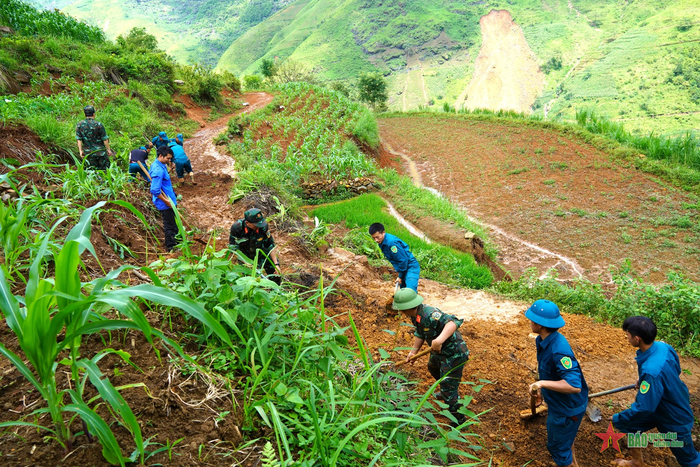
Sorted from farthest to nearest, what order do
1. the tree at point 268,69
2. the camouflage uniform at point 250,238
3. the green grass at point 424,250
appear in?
the tree at point 268,69 < the green grass at point 424,250 < the camouflage uniform at point 250,238

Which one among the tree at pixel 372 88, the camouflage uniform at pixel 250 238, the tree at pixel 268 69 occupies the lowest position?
the camouflage uniform at pixel 250 238

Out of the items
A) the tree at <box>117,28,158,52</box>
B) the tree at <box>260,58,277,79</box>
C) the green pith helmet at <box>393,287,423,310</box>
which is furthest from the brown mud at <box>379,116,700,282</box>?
the tree at <box>260,58,277,79</box>

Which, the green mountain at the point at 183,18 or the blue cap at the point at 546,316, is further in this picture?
the green mountain at the point at 183,18

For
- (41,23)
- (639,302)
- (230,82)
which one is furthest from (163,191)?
(230,82)

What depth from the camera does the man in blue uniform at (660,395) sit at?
110 inches

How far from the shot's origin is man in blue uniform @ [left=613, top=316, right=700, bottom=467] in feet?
9.16

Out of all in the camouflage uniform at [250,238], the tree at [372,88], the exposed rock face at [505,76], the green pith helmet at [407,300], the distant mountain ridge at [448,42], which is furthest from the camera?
the exposed rock face at [505,76]

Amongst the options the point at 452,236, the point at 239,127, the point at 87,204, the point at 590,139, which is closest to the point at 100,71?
the point at 239,127

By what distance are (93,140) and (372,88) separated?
123 ft

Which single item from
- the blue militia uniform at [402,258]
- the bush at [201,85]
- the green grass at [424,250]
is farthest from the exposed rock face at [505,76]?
the blue militia uniform at [402,258]

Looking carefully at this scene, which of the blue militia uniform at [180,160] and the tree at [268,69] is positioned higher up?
the tree at [268,69]

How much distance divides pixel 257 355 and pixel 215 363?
0.84 ft

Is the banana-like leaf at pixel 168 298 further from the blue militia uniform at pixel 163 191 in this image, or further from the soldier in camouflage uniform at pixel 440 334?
the blue militia uniform at pixel 163 191

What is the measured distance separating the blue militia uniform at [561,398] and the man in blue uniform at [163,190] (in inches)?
186
